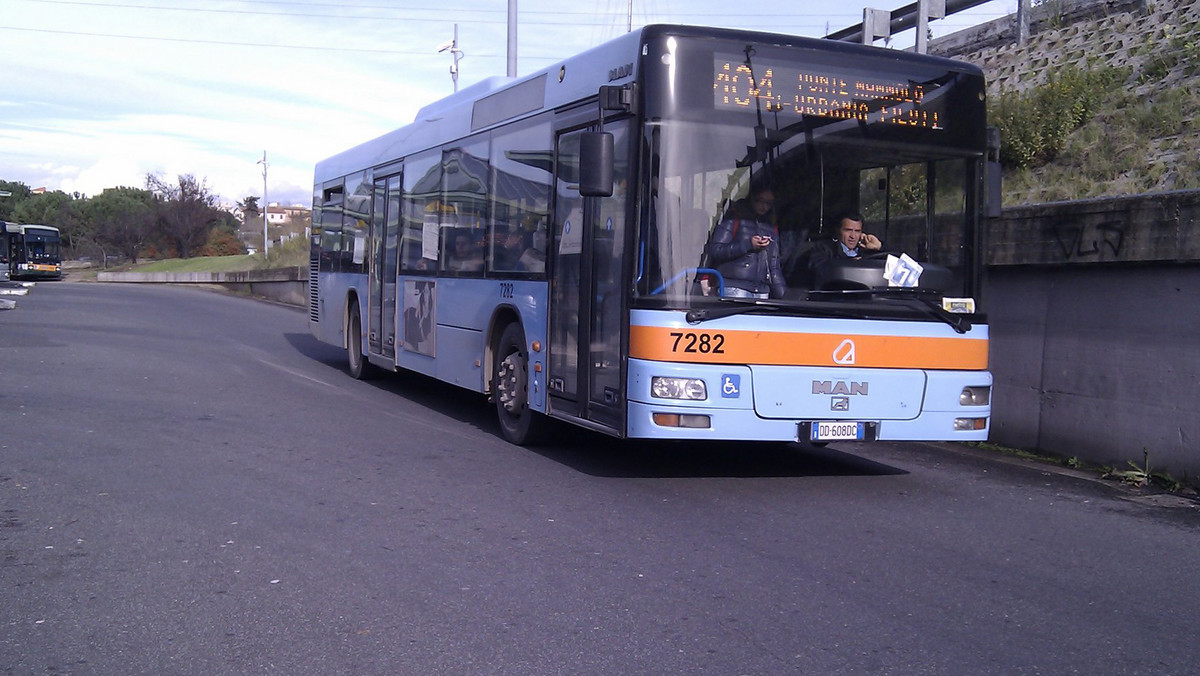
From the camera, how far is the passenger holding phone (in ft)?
25.2

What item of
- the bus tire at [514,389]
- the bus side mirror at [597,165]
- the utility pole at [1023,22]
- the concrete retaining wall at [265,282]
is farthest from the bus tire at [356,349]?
the concrete retaining wall at [265,282]

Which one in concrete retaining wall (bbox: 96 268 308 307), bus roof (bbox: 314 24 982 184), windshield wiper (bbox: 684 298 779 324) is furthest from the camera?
concrete retaining wall (bbox: 96 268 308 307)

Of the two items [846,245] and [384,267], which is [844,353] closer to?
[846,245]

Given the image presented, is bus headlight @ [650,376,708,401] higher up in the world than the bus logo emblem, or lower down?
lower down

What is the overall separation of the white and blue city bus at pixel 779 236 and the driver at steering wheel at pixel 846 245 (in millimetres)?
66

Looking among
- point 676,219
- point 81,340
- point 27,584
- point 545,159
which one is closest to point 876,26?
point 545,159

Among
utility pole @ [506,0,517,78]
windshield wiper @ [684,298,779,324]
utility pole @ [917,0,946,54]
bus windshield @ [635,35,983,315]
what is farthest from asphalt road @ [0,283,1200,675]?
utility pole @ [506,0,517,78]

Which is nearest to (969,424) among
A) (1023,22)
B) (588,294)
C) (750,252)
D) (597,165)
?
(750,252)

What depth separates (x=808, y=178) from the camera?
793 cm

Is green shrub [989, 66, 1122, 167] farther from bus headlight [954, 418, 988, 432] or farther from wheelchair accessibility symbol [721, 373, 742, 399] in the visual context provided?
wheelchair accessibility symbol [721, 373, 742, 399]

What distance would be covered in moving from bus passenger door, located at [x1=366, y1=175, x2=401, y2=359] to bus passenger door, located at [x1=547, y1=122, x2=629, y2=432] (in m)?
4.82

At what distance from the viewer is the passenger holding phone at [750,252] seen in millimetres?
7672

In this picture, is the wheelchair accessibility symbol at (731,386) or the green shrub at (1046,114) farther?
the green shrub at (1046,114)

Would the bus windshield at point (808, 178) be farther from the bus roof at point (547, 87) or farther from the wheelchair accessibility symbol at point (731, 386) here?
the wheelchair accessibility symbol at point (731, 386)
